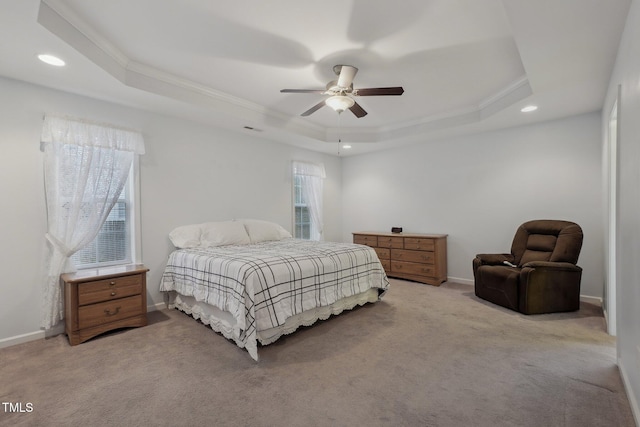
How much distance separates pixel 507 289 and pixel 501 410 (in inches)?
81.3

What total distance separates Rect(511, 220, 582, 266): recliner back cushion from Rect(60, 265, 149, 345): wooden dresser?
181 inches

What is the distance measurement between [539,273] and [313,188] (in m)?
3.78

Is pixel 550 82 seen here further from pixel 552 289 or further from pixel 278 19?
pixel 278 19

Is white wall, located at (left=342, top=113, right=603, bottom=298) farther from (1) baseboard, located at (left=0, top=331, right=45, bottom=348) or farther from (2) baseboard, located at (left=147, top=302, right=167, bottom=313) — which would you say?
(1) baseboard, located at (left=0, top=331, right=45, bottom=348)

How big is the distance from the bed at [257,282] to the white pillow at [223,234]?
0.01 metres

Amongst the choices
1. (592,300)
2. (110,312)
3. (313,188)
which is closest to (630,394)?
(592,300)

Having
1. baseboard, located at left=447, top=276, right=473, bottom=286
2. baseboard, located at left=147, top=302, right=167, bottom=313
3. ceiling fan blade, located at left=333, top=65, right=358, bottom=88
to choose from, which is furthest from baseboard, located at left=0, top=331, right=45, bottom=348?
baseboard, located at left=447, top=276, right=473, bottom=286

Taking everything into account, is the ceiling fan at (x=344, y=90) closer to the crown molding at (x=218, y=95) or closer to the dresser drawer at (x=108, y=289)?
the crown molding at (x=218, y=95)

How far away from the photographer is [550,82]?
2850 millimetres

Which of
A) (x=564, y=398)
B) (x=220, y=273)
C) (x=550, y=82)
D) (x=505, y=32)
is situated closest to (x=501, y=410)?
(x=564, y=398)

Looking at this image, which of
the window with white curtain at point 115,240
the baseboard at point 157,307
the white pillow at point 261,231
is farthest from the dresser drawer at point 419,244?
the window with white curtain at point 115,240

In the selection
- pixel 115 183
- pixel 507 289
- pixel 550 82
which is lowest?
pixel 507 289

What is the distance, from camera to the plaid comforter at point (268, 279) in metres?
2.49

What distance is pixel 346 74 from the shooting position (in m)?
2.73
